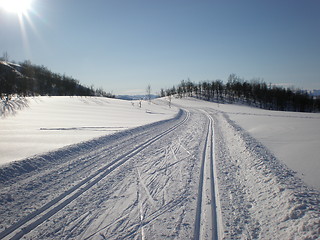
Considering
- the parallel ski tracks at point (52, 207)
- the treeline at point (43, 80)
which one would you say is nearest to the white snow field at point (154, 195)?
the parallel ski tracks at point (52, 207)

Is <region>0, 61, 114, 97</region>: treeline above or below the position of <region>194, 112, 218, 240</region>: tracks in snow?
above

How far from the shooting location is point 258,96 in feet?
255

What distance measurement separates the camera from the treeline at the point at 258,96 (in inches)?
3000

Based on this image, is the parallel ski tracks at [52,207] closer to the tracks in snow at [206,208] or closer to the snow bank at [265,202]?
the tracks in snow at [206,208]

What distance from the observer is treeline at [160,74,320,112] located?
76188 millimetres

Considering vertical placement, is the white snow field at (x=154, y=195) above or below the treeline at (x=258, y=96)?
below

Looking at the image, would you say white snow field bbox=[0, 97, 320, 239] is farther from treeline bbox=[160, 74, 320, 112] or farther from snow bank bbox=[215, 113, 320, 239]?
Result: treeline bbox=[160, 74, 320, 112]

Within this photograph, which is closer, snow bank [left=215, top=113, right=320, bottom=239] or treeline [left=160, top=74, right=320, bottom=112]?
snow bank [left=215, top=113, right=320, bottom=239]

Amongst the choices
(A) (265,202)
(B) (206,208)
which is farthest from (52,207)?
(A) (265,202)

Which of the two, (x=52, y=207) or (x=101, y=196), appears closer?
(x=52, y=207)

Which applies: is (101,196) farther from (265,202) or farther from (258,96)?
(258,96)

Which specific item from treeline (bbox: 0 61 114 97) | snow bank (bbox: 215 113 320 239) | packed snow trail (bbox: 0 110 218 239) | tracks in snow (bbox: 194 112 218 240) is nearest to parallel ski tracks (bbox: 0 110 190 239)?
packed snow trail (bbox: 0 110 218 239)

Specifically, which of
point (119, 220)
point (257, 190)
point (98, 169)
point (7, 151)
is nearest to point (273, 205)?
point (257, 190)

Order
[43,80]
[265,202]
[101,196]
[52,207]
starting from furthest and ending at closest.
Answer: [43,80] < [101,196] < [265,202] < [52,207]
